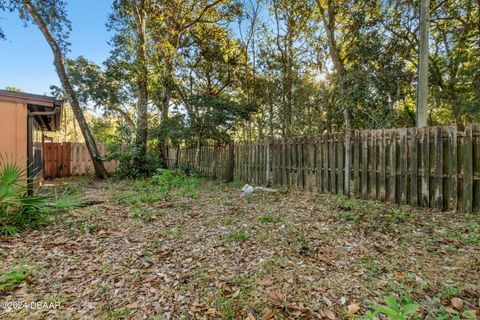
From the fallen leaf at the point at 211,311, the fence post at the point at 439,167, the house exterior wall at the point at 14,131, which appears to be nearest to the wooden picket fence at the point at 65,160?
the house exterior wall at the point at 14,131

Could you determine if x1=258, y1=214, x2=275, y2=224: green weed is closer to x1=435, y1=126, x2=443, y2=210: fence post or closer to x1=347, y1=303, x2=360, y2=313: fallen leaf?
x1=347, y1=303, x2=360, y2=313: fallen leaf

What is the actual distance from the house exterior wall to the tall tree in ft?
15.8

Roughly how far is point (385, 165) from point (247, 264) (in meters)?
3.79

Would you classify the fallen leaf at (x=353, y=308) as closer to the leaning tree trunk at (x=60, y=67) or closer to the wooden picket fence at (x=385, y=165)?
the wooden picket fence at (x=385, y=165)

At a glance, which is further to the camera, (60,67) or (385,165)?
(60,67)

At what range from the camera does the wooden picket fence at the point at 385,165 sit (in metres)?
4.04

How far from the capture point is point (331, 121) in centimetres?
1008

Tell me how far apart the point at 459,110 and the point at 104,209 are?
11.8m

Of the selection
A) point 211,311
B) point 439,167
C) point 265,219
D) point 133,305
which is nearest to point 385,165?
point 439,167

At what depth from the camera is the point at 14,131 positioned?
4906 millimetres

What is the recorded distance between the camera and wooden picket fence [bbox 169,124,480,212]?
404 cm

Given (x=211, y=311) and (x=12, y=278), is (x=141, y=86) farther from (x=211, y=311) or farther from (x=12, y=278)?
(x=211, y=311)

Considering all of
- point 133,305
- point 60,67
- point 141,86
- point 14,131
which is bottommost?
point 133,305

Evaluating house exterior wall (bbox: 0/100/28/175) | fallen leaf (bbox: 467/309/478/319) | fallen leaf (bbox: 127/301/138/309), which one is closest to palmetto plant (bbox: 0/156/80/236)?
house exterior wall (bbox: 0/100/28/175)
